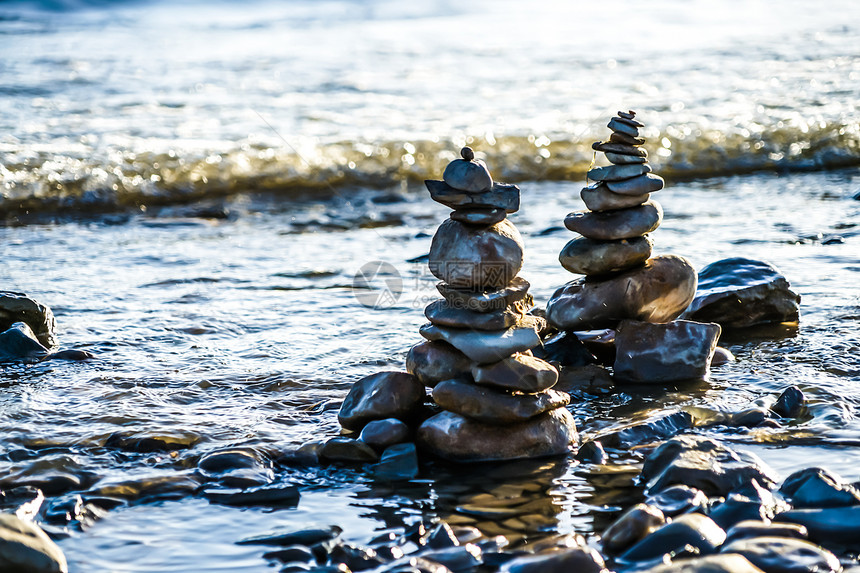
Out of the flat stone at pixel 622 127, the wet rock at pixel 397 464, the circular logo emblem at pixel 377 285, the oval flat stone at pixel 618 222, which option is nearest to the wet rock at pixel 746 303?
the oval flat stone at pixel 618 222

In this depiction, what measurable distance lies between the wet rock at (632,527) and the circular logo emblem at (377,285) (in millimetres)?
3133

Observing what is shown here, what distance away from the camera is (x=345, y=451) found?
352 cm

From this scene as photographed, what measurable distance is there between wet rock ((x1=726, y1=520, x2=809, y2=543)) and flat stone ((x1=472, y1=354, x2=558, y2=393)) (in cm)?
96

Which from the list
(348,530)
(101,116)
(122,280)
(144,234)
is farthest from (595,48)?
(348,530)

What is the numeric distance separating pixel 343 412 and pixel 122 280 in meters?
3.29

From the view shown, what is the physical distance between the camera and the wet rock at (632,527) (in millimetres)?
2818

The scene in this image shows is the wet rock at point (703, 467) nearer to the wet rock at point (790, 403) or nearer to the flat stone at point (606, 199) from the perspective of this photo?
the wet rock at point (790, 403)

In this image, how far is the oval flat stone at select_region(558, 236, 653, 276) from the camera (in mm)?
4359

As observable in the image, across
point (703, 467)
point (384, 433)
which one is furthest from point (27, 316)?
point (703, 467)

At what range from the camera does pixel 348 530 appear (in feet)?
9.89

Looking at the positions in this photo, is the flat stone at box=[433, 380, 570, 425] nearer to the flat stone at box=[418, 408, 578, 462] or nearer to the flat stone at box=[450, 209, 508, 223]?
the flat stone at box=[418, 408, 578, 462]

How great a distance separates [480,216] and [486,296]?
0.32 meters

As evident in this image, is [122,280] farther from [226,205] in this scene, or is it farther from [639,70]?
[639,70]

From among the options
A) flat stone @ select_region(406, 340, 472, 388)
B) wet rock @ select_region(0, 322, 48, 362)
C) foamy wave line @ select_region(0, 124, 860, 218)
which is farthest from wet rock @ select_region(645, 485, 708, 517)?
foamy wave line @ select_region(0, 124, 860, 218)
